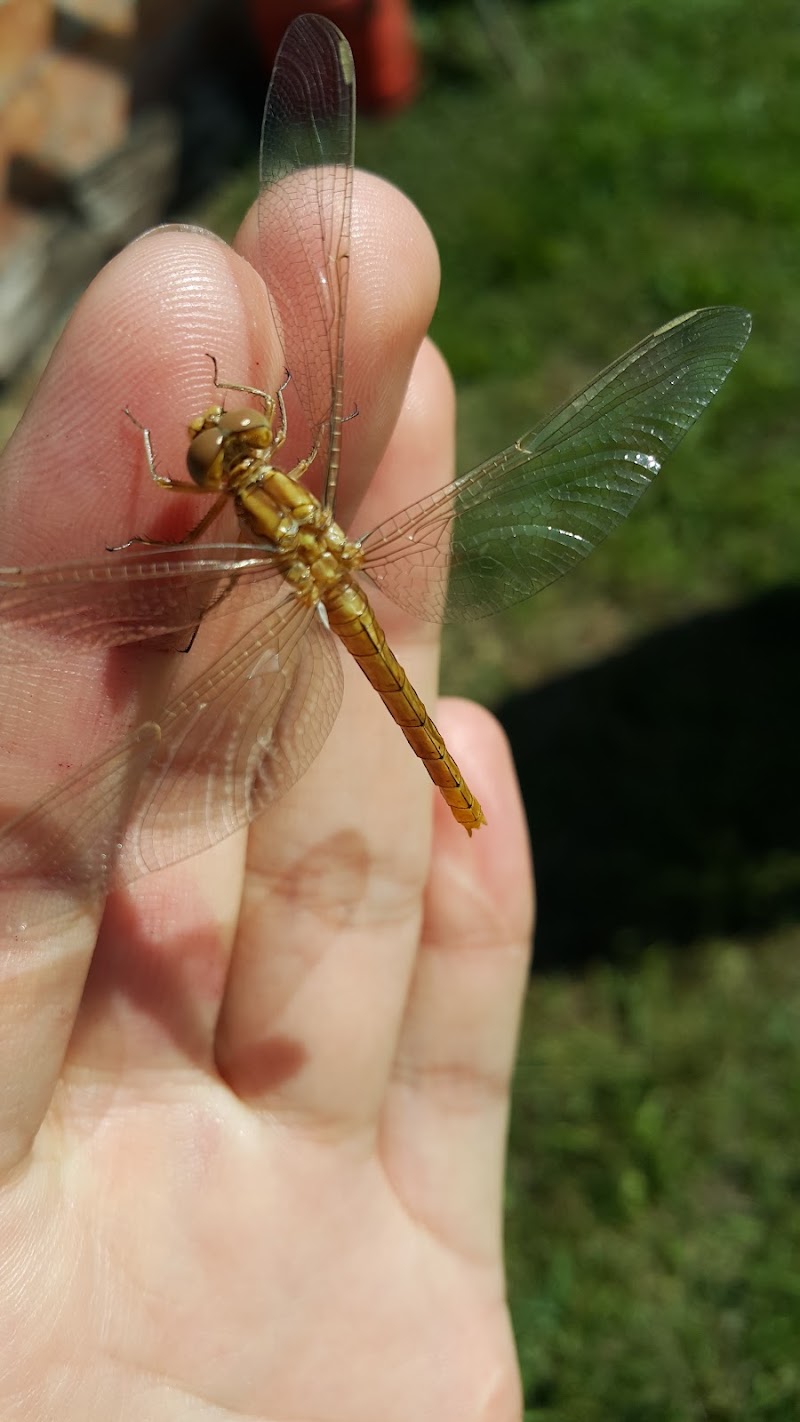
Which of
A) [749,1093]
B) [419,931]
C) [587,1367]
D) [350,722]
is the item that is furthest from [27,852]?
[749,1093]

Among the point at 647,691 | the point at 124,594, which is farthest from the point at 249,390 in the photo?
the point at 647,691

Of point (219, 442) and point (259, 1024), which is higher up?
point (219, 442)

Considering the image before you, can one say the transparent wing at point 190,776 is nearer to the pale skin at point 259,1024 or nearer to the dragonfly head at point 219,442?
the pale skin at point 259,1024

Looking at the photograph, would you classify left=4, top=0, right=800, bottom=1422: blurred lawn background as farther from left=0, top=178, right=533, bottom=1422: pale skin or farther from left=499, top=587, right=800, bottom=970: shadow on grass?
left=0, top=178, right=533, bottom=1422: pale skin

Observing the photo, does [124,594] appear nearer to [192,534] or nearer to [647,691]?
[192,534]

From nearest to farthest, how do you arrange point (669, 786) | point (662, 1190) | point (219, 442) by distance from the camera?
point (219, 442), point (662, 1190), point (669, 786)

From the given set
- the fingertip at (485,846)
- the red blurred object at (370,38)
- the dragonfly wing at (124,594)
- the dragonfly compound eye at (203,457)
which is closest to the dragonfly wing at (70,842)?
the dragonfly wing at (124,594)

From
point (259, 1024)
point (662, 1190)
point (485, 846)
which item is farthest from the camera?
point (662, 1190)
